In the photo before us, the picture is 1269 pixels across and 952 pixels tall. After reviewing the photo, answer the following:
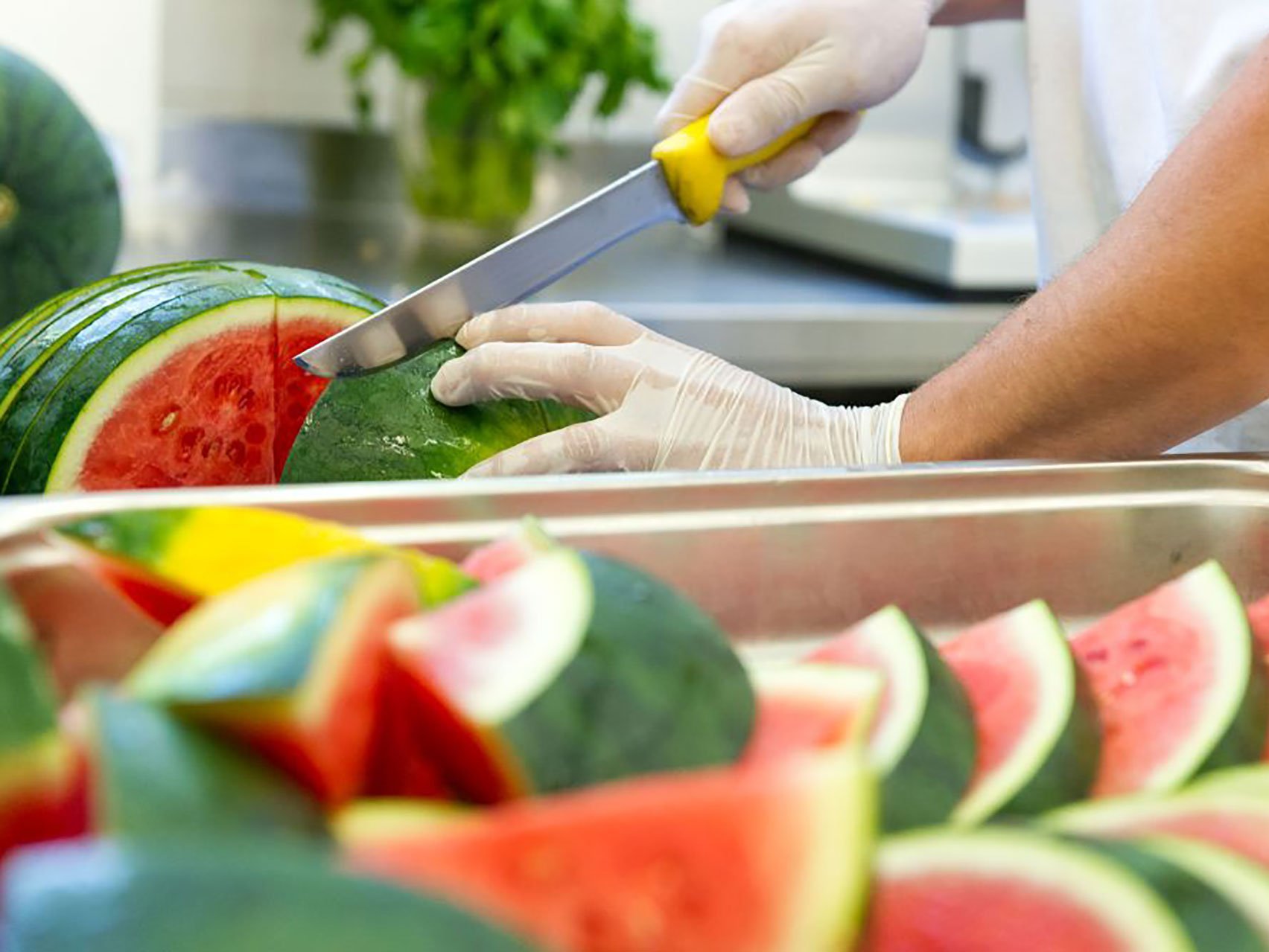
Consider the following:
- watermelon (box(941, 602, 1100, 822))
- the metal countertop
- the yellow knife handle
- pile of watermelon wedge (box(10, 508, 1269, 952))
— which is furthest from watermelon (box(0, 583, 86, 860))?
the metal countertop

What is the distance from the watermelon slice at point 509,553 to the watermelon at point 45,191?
148 cm

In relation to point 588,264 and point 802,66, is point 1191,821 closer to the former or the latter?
point 802,66

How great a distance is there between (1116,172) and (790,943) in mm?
1593

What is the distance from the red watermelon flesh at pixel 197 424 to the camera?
1.20m

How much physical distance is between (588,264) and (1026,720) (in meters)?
2.93

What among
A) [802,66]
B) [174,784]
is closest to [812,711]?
[174,784]

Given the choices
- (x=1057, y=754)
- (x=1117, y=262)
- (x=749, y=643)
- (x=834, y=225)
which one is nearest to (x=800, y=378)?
(x=834, y=225)

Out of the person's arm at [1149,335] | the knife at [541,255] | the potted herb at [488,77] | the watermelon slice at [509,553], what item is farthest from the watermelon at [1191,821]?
the potted herb at [488,77]

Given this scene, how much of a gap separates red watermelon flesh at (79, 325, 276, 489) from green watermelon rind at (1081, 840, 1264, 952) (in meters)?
0.89

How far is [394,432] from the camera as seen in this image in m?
1.18

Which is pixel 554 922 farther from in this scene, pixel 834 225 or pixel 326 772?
pixel 834 225

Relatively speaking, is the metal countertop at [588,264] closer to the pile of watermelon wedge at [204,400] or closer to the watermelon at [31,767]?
the pile of watermelon wedge at [204,400]

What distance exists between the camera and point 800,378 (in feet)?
9.44

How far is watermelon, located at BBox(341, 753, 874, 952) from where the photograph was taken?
471 mm
